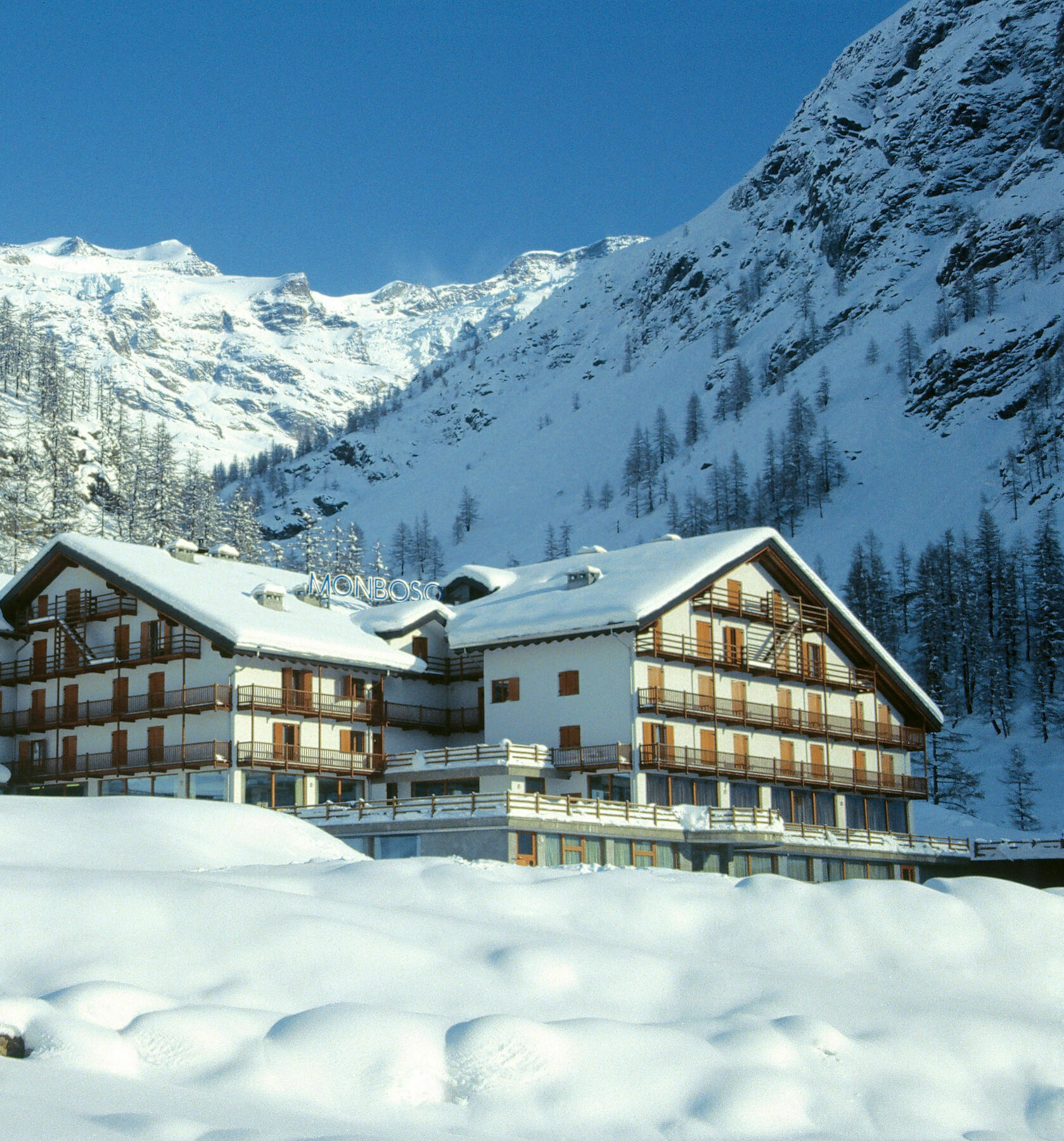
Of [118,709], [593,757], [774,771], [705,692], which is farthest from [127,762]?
[774,771]

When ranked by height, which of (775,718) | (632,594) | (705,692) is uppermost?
(632,594)

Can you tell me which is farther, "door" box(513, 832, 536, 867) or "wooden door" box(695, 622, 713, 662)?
"wooden door" box(695, 622, 713, 662)

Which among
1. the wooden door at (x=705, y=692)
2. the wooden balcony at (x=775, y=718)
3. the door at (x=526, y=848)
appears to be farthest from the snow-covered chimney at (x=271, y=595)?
the door at (x=526, y=848)

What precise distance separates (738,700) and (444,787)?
1415 cm

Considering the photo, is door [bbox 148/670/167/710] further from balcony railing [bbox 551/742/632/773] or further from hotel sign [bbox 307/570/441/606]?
balcony railing [bbox 551/742/632/773]

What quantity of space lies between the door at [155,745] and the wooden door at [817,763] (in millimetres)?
28896

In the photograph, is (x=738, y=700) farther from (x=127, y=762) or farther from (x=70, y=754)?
(x=70, y=754)

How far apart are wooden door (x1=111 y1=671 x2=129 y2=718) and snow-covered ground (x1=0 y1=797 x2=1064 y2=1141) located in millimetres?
29623

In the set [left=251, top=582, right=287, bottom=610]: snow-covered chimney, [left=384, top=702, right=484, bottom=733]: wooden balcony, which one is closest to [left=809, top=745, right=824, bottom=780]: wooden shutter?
[left=384, top=702, right=484, bottom=733]: wooden balcony

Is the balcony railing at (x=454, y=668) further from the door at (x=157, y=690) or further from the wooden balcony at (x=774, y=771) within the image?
the door at (x=157, y=690)

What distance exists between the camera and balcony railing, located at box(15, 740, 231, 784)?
5828 cm

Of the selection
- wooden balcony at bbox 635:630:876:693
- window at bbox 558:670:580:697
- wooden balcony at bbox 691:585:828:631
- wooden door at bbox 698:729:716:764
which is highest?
wooden balcony at bbox 691:585:828:631

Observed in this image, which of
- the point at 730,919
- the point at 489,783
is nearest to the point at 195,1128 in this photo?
the point at 730,919

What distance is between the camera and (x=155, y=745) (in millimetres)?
61250
